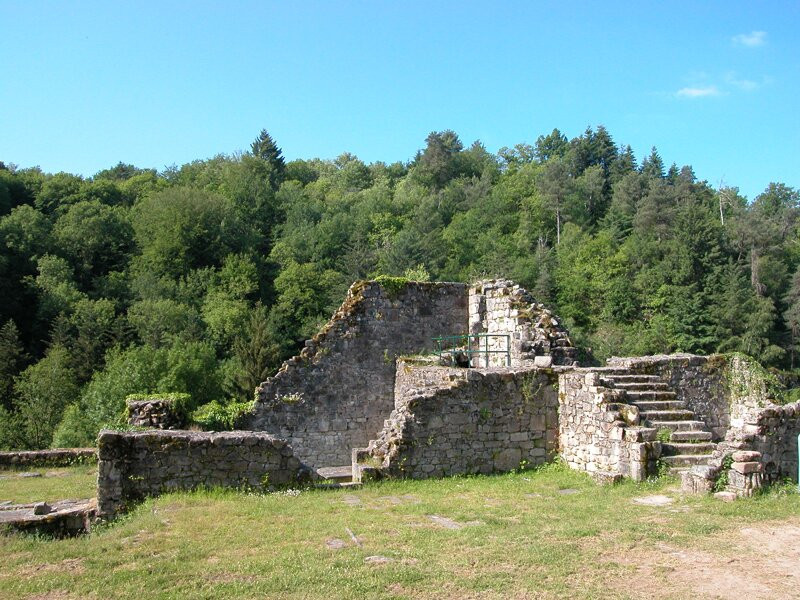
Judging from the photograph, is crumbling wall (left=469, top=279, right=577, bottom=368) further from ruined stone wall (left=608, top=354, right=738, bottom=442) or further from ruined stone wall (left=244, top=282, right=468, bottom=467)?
ruined stone wall (left=608, top=354, right=738, bottom=442)

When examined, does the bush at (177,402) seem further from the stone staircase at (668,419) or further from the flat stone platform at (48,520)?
the stone staircase at (668,419)

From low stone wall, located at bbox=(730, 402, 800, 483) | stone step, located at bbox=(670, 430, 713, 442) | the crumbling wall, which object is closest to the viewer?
low stone wall, located at bbox=(730, 402, 800, 483)

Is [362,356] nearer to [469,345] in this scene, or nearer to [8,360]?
[469,345]

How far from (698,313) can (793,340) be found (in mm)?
8821

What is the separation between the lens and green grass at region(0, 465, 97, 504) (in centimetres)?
1293

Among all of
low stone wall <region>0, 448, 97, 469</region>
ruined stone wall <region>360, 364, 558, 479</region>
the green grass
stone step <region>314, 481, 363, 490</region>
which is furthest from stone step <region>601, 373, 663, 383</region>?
low stone wall <region>0, 448, 97, 469</region>

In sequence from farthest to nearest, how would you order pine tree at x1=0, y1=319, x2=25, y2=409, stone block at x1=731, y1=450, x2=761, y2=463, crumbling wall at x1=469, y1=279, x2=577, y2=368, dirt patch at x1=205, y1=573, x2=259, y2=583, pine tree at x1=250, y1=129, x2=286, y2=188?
1. pine tree at x1=250, y1=129, x2=286, y2=188
2. pine tree at x1=0, y1=319, x2=25, y2=409
3. crumbling wall at x1=469, y1=279, x2=577, y2=368
4. stone block at x1=731, y1=450, x2=761, y2=463
5. dirt patch at x1=205, y1=573, x2=259, y2=583

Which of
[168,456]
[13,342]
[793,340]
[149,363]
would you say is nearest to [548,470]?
[168,456]

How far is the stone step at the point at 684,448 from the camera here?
11250 millimetres

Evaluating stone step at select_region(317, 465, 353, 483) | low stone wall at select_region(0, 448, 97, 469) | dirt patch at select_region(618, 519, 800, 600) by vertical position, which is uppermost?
dirt patch at select_region(618, 519, 800, 600)

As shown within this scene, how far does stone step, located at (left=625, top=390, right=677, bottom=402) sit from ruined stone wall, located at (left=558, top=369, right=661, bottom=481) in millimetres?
686

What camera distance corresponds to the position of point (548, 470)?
12.6 m

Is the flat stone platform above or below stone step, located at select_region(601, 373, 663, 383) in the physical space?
below

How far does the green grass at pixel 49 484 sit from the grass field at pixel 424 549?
422 cm
